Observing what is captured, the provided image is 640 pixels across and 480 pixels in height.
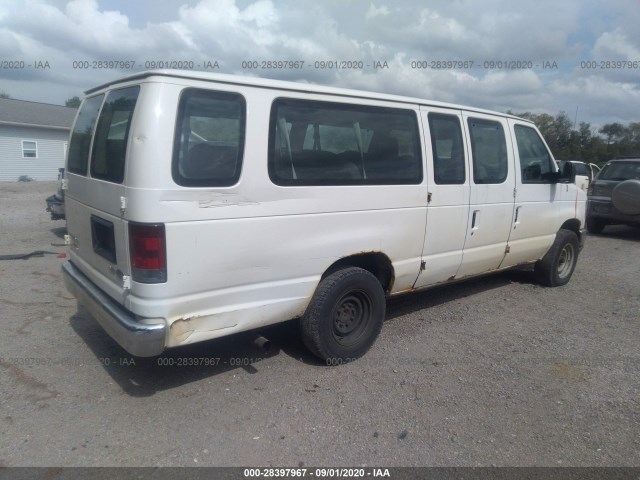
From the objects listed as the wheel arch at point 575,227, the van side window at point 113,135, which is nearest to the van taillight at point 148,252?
the van side window at point 113,135

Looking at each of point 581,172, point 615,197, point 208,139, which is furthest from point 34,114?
point 208,139

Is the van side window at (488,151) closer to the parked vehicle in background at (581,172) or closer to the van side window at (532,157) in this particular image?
the van side window at (532,157)

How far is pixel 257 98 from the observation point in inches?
137

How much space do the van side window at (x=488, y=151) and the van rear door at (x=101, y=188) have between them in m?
3.37

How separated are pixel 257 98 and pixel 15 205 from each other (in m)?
14.2

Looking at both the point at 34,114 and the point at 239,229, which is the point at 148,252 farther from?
the point at 34,114

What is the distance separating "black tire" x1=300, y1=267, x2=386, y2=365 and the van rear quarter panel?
5.3 inches

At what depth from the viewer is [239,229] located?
3.37 metres

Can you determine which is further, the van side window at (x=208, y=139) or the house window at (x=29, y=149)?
the house window at (x=29, y=149)

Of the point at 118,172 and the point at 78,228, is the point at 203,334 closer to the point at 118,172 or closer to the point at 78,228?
the point at 118,172

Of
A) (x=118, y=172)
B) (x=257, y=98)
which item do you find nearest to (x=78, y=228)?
(x=118, y=172)

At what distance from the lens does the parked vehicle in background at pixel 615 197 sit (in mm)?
10047

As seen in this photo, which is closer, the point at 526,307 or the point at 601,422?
the point at 601,422

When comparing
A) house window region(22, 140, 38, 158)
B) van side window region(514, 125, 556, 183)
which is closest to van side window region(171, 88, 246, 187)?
van side window region(514, 125, 556, 183)
